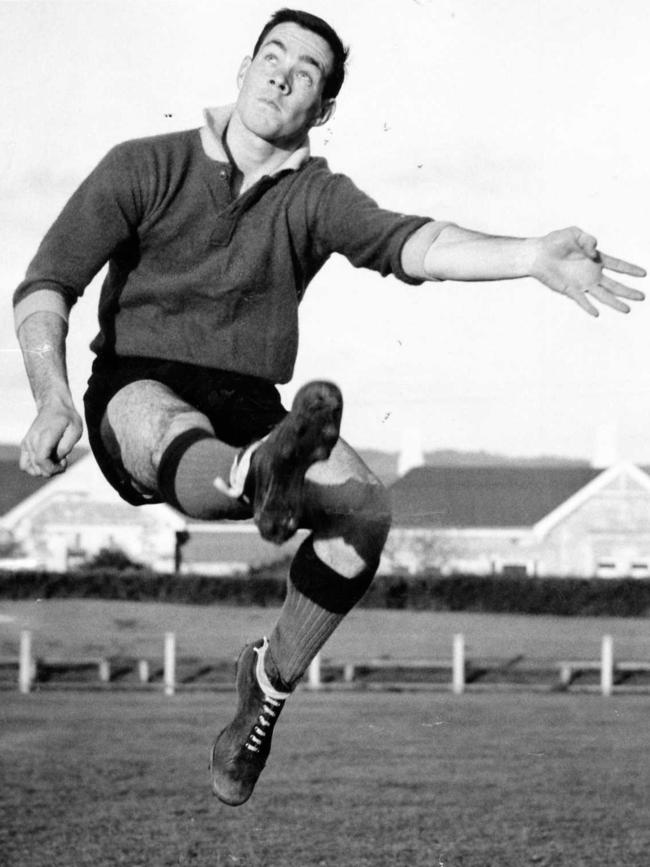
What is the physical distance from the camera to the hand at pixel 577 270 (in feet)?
12.6

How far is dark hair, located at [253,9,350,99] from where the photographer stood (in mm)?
4559

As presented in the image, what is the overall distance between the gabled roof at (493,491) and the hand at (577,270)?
97.7 inches

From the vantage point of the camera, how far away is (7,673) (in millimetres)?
33000

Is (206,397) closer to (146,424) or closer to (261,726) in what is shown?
(146,424)

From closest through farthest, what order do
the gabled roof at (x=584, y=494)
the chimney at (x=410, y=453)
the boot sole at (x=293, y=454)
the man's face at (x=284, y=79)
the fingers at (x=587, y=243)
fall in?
the boot sole at (x=293, y=454), the fingers at (x=587, y=243), the man's face at (x=284, y=79), the chimney at (x=410, y=453), the gabled roof at (x=584, y=494)

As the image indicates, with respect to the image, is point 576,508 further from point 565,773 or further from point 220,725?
point 220,725

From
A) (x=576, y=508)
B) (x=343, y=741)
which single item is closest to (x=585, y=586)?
(x=343, y=741)

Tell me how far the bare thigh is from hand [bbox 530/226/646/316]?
81cm

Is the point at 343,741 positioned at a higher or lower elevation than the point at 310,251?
lower

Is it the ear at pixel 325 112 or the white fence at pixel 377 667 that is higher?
the ear at pixel 325 112

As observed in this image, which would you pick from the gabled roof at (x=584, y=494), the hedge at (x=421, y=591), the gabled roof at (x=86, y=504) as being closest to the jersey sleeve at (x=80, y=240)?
the gabled roof at (x=86, y=504)

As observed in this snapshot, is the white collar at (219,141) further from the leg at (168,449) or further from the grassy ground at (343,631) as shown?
the grassy ground at (343,631)

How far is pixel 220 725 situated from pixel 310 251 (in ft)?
68.8

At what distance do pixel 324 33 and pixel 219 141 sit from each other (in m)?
0.37
